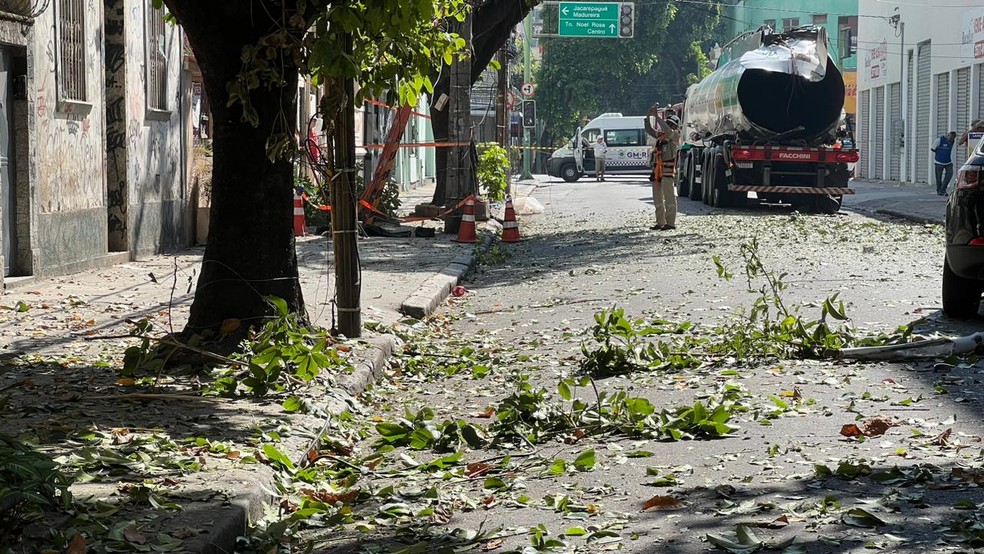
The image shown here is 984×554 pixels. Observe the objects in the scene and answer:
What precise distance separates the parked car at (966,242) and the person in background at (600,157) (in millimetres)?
45772

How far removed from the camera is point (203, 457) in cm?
Result: 578

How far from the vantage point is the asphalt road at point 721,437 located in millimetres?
4934

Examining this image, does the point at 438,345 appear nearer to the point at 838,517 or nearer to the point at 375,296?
the point at 375,296

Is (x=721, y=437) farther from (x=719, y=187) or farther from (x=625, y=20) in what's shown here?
(x=625, y=20)

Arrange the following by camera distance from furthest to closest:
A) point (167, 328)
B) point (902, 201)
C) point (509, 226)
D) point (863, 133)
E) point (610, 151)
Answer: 1. point (610, 151)
2. point (863, 133)
3. point (902, 201)
4. point (509, 226)
5. point (167, 328)

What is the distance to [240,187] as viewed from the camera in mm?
8281

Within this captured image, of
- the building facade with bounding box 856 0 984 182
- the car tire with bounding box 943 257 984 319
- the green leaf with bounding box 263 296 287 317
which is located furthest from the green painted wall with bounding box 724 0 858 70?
the green leaf with bounding box 263 296 287 317

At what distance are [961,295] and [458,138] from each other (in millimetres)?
11759

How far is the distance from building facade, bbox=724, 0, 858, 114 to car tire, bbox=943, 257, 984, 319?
53.3m

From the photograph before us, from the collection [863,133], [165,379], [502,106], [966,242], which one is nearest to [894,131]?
[863,133]

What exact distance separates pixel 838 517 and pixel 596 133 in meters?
53.5

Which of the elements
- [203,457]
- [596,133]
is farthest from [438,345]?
[596,133]

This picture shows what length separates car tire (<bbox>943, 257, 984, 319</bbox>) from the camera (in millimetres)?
10469

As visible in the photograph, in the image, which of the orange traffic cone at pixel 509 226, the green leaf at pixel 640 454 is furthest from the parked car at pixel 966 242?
the orange traffic cone at pixel 509 226
